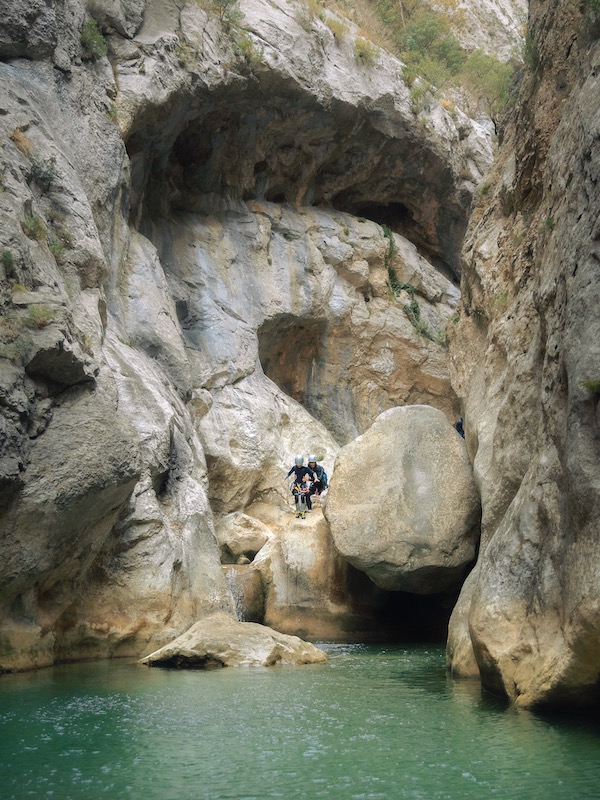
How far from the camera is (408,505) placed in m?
14.9

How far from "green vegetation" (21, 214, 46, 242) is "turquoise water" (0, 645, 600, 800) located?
20.4 ft

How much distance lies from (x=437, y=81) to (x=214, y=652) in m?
22.8

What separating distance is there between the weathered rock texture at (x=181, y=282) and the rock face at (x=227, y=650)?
1.17 metres

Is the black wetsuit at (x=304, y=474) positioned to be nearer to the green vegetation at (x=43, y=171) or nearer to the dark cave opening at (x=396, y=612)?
the dark cave opening at (x=396, y=612)

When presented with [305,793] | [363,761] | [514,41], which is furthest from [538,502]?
[514,41]

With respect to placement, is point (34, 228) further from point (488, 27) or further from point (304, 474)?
point (488, 27)

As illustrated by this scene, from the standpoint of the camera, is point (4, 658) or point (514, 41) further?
point (514, 41)

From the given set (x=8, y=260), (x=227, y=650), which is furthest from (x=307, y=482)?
(x=8, y=260)

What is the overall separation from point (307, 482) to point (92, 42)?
421 inches

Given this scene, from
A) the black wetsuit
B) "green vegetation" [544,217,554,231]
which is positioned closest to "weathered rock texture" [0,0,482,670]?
the black wetsuit

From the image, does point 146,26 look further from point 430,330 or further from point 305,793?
point 305,793

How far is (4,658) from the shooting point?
1101 centimetres

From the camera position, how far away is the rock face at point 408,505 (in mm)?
14578

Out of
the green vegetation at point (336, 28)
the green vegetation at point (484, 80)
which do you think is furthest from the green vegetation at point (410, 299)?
the green vegetation at point (484, 80)
